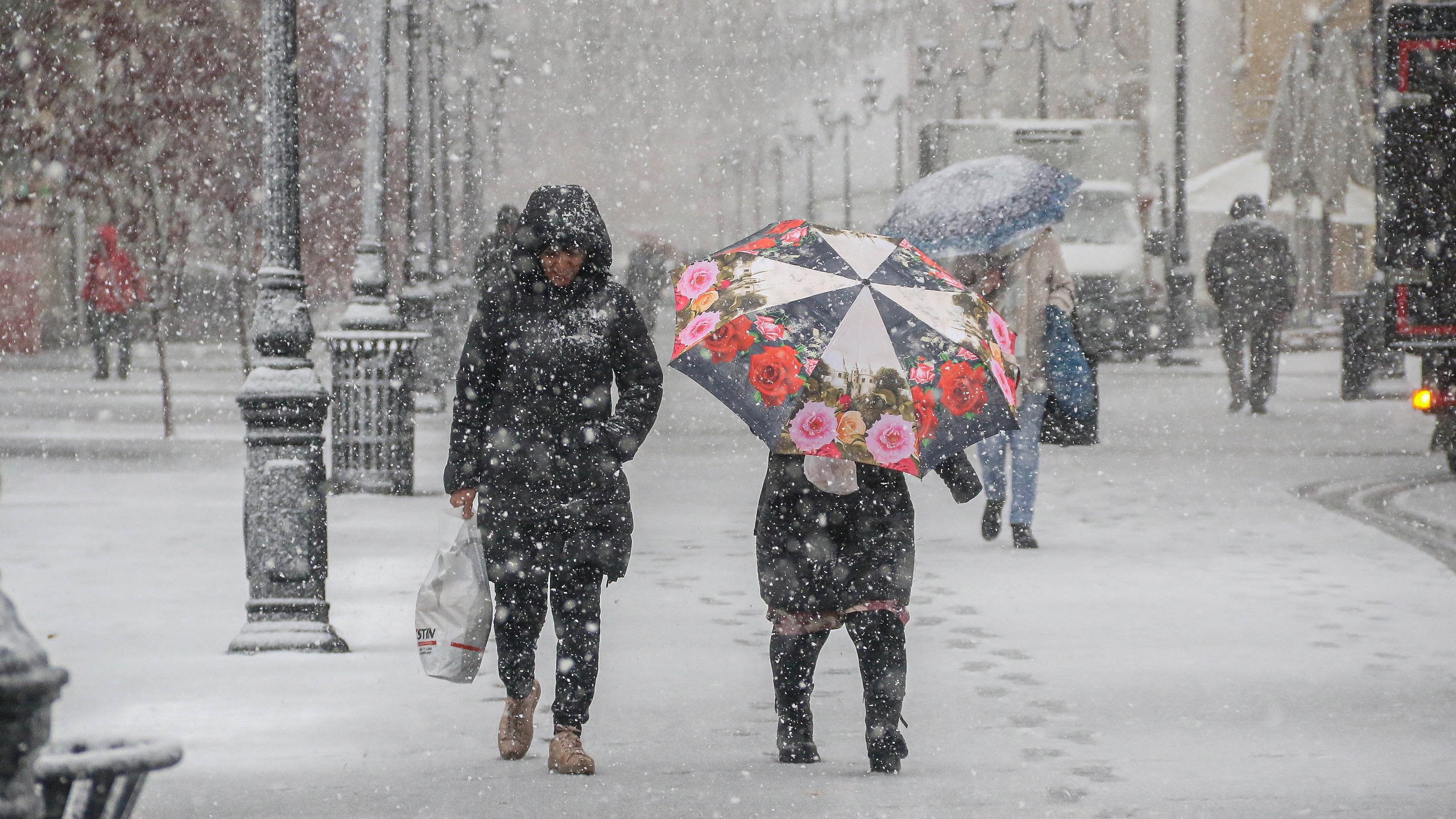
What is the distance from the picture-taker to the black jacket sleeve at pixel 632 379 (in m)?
5.82

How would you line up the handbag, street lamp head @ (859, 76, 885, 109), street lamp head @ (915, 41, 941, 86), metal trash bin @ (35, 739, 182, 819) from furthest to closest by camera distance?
street lamp head @ (859, 76, 885, 109), street lamp head @ (915, 41, 941, 86), the handbag, metal trash bin @ (35, 739, 182, 819)

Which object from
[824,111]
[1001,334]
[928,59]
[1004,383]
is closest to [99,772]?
[1004,383]

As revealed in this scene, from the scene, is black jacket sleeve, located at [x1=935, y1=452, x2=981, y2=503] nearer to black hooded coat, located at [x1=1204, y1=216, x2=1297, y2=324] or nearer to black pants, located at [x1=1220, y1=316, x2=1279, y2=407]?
black pants, located at [x1=1220, y1=316, x2=1279, y2=407]

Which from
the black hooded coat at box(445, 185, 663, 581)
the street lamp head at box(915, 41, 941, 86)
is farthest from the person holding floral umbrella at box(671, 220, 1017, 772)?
the street lamp head at box(915, 41, 941, 86)

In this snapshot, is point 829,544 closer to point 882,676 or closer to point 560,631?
point 882,676

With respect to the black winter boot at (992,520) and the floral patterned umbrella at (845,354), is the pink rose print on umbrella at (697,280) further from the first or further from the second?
the black winter boot at (992,520)

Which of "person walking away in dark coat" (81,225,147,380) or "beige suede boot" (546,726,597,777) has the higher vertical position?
"person walking away in dark coat" (81,225,147,380)

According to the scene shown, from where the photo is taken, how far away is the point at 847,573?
18.6 feet

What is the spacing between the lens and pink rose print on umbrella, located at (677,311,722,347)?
5629 mm

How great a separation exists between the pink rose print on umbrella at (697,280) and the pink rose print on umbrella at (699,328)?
0.37 feet

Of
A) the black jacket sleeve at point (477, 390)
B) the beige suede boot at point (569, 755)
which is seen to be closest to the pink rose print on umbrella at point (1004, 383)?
the black jacket sleeve at point (477, 390)

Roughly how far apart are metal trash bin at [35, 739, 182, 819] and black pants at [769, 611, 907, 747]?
10.3 ft

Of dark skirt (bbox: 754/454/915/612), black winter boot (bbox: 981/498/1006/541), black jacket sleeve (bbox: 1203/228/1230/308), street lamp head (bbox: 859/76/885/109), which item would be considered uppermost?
street lamp head (bbox: 859/76/885/109)

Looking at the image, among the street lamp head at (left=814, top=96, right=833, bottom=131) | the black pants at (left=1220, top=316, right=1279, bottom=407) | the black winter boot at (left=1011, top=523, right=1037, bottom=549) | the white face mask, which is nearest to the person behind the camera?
the white face mask
